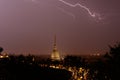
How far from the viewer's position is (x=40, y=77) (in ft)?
92.2

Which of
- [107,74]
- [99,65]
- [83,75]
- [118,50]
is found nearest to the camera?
[118,50]

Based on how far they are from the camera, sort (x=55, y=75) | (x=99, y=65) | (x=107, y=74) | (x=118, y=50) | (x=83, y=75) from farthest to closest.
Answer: (x=83, y=75) < (x=55, y=75) < (x=99, y=65) < (x=107, y=74) < (x=118, y=50)

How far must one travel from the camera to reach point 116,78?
2316cm

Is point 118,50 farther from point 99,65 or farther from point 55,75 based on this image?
point 55,75

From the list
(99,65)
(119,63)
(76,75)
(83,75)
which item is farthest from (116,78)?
(76,75)

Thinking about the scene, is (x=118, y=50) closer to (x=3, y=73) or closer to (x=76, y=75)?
(x=3, y=73)

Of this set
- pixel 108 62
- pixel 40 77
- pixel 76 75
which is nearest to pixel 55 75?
pixel 40 77

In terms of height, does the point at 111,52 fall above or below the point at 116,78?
above

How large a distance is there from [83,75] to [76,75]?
3.67 meters

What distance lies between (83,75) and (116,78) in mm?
17511

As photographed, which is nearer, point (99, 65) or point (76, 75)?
point (99, 65)

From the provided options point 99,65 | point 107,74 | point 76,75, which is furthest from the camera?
point 76,75

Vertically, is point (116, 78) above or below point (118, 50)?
below

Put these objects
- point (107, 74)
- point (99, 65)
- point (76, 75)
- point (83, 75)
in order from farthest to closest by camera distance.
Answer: point (76, 75) < point (83, 75) < point (99, 65) < point (107, 74)
